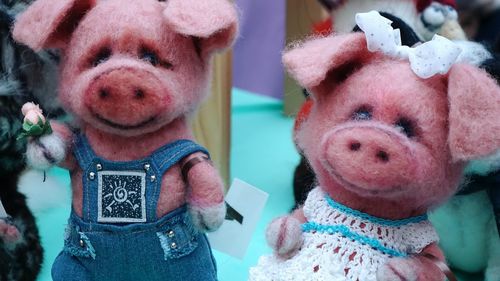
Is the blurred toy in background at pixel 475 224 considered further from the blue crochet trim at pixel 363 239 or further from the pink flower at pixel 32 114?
the pink flower at pixel 32 114

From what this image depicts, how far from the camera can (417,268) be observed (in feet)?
1.90

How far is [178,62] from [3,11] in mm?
261

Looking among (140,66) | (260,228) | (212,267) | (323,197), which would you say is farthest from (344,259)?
(260,228)

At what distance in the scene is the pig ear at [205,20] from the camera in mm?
603

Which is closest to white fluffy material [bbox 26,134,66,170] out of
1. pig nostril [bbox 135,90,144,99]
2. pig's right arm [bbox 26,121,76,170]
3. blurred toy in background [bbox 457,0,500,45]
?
pig's right arm [bbox 26,121,76,170]

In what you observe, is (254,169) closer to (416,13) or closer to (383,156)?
(416,13)

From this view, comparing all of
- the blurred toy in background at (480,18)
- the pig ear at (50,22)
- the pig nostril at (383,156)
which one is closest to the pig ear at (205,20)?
the pig ear at (50,22)

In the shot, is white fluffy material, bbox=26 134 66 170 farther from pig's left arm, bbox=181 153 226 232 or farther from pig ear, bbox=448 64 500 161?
pig ear, bbox=448 64 500 161

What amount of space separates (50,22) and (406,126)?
1.21 ft

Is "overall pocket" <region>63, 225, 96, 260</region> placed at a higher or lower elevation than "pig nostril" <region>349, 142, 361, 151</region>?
lower

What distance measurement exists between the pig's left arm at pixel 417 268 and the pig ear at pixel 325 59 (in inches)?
7.4

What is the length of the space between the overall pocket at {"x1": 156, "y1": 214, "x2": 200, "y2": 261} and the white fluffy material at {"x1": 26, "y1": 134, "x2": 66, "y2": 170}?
0.13 meters

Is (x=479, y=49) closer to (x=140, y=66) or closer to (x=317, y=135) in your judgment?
(x=317, y=135)

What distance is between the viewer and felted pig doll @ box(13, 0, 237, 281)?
24.0 inches
